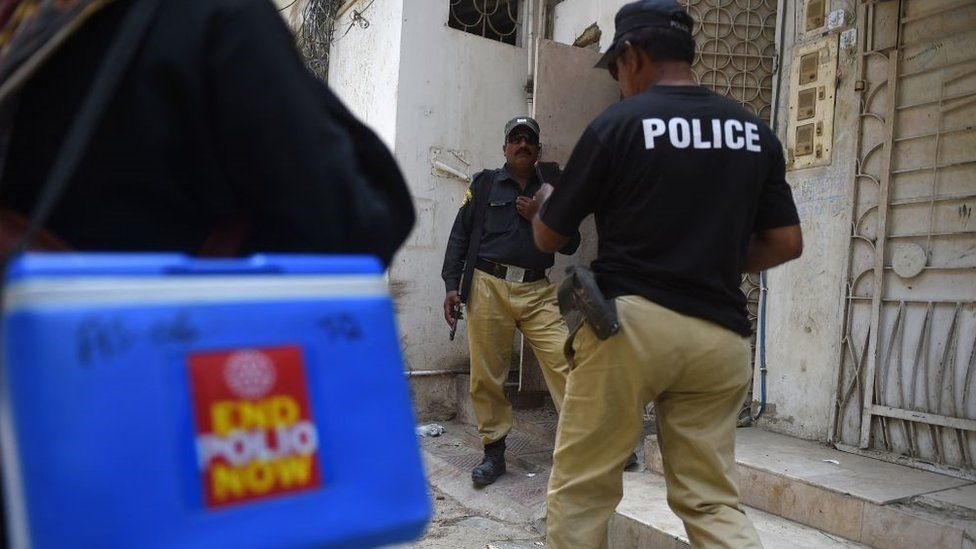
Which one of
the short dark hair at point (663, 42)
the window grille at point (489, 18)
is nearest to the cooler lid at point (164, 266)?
the short dark hair at point (663, 42)

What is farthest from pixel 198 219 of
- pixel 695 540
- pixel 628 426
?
pixel 695 540

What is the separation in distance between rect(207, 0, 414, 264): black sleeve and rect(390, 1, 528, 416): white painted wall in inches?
175

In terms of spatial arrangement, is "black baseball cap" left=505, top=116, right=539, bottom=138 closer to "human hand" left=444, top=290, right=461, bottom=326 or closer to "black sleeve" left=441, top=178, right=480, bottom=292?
"black sleeve" left=441, top=178, right=480, bottom=292

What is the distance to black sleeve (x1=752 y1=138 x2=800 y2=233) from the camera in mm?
2246

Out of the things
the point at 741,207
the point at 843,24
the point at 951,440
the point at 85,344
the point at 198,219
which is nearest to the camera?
the point at 85,344

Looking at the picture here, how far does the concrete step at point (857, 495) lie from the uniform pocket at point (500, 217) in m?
1.42

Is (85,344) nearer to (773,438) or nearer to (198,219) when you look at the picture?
(198,219)

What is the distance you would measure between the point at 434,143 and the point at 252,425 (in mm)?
4973

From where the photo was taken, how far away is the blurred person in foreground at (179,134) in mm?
942

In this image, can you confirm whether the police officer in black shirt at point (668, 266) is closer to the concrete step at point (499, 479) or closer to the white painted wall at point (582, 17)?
the concrete step at point (499, 479)

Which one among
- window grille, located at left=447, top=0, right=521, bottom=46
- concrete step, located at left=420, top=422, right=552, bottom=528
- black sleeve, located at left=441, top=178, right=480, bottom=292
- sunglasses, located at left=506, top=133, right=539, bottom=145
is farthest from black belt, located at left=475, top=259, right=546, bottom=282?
window grille, located at left=447, top=0, right=521, bottom=46

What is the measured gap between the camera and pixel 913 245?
11.9 feet

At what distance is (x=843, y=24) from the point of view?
399cm

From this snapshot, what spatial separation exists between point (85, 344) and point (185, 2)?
0.47 m
